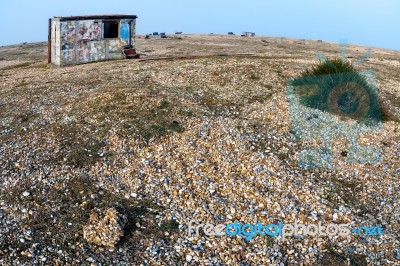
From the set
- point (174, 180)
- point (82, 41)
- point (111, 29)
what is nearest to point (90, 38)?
point (82, 41)

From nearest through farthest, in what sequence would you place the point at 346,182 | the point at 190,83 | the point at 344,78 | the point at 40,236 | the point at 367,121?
the point at 40,236, the point at 346,182, the point at 367,121, the point at 344,78, the point at 190,83

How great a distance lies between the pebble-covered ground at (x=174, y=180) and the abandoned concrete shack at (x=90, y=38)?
1233 centimetres

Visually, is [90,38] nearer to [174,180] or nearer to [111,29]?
[111,29]

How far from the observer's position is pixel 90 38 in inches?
1519

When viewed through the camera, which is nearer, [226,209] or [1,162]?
[226,209]

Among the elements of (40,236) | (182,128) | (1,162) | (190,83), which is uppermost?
(190,83)

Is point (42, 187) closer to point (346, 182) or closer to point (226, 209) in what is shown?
point (226, 209)

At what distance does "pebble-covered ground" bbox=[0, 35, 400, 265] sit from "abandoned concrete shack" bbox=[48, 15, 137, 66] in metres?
12.3

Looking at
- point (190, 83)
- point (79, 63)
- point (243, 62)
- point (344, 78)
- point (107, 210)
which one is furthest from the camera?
point (79, 63)

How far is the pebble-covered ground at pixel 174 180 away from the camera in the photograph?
13195mm

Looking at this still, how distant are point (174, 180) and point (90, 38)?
1043 inches

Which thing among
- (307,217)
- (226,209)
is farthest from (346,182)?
(226,209)

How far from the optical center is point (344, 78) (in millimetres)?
24328

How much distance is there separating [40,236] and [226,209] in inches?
260
